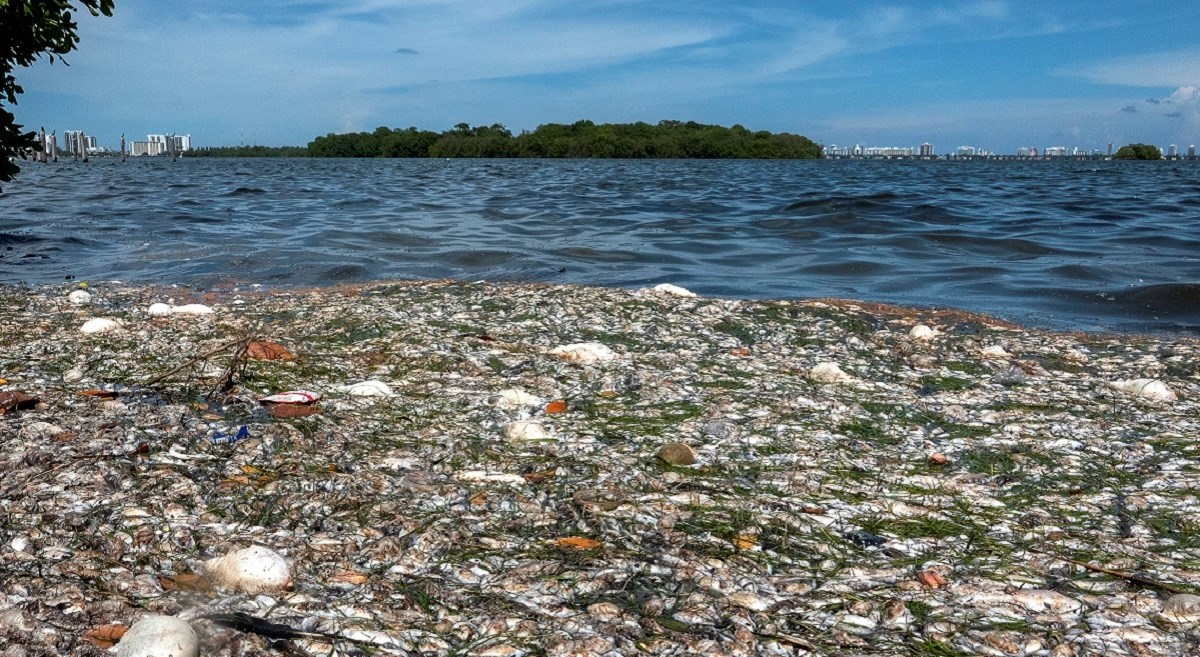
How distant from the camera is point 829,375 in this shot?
252 inches

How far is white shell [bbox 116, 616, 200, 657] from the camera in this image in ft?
8.22

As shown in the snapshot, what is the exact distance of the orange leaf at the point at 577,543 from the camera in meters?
3.55

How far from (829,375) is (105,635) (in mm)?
4886

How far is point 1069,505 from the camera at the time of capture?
13.2ft

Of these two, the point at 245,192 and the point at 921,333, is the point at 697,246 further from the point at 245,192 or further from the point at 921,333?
the point at 245,192

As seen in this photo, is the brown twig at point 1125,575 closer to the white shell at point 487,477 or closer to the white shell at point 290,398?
the white shell at point 487,477

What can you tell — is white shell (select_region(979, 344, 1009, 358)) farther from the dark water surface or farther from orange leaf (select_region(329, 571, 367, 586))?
orange leaf (select_region(329, 571, 367, 586))

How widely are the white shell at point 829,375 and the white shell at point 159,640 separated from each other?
4669 millimetres

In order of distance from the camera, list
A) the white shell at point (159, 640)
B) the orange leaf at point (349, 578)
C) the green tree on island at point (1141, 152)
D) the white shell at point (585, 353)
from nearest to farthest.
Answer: the white shell at point (159, 640), the orange leaf at point (349, 578), the white shell at point (585, 353), the green tree on island at point (1141, 152)

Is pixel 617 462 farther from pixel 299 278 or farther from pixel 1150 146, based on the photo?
pixel 1150 146

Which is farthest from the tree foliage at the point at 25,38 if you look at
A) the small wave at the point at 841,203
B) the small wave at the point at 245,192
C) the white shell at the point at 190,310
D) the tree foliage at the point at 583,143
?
the tree foliage at the point at 583,143

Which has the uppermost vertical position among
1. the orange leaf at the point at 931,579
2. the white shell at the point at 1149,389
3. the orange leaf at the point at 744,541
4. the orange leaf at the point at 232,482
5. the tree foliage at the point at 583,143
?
the tree foliage at the point at 583,143

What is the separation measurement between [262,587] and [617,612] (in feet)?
3.96

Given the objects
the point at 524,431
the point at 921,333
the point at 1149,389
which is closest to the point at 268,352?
the point at 524,431
